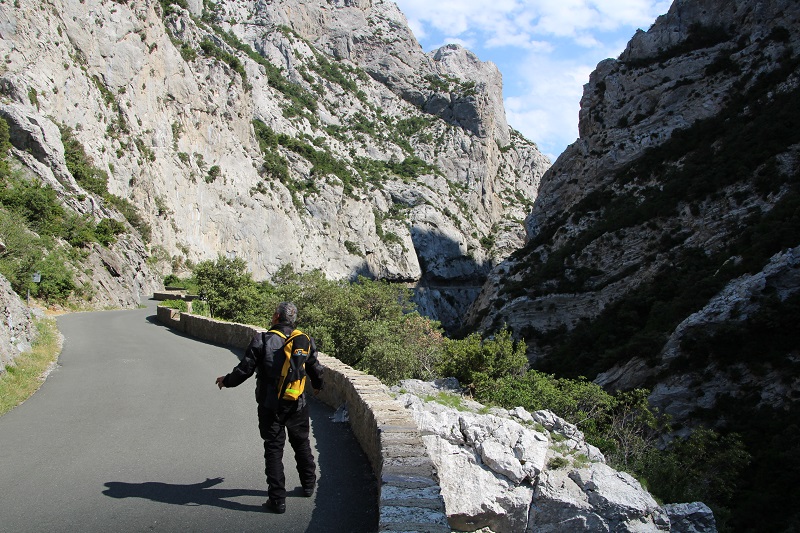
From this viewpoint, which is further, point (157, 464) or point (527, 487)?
point (527, 487)

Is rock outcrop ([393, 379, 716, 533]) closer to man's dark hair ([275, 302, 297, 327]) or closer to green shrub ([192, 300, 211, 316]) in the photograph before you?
man's dark hair ([275, 302, 297, 327])

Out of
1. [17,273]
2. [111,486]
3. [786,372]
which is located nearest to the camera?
[111,486]

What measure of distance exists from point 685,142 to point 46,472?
34425mm

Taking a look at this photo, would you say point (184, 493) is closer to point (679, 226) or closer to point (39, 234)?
point (679, 226)

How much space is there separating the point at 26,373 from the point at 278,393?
7371 millimetres

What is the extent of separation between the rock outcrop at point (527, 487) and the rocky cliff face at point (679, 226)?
423 inches

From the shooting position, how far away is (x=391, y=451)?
4.59 meters

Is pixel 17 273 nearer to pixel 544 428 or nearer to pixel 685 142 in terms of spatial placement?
pixel 544 428

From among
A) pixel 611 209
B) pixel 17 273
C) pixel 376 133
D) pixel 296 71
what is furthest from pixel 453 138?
pixel 17 273

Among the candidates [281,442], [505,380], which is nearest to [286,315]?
[281,442]

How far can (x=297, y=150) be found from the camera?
226 ft

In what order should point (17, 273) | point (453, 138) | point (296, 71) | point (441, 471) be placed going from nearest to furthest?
point (441, 471) < point (17, 273) < point (296, 71) < point (453, 138)

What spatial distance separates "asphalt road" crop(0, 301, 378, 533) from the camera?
4.21 meters

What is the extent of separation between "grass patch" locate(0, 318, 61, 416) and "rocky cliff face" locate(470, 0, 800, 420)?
16.0m
